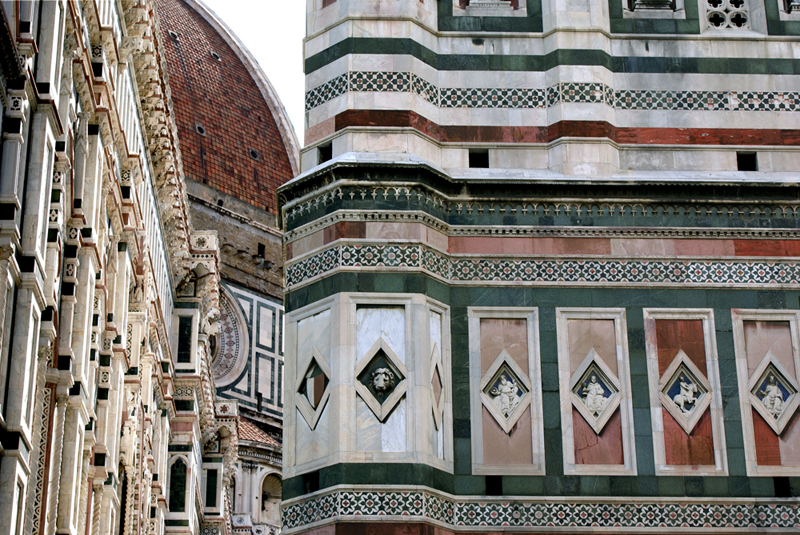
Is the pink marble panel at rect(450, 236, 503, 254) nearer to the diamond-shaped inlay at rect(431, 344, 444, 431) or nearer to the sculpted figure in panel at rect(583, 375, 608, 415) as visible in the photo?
the diamond-shaped inlay at rect(431, 344, 444, 431)

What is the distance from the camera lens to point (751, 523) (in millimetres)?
14188

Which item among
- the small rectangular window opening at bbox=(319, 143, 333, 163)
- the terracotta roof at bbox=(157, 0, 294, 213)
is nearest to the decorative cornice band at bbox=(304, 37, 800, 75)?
the small rectangular window opening at bbox=(319, 143, 333, 163)

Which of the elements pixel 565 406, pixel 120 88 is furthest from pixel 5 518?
pixel 120 88

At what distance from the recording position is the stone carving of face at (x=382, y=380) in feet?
46.7

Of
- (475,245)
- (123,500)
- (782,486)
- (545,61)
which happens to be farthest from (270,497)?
(782,486)

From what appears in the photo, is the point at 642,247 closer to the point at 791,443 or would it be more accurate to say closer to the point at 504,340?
the point at 504,340

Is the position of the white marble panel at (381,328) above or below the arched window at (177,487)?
below

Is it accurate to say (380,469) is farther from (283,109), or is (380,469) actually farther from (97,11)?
(283,109)

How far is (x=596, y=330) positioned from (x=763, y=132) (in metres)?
2.87

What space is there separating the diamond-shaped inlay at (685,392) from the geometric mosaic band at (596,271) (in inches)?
33.2

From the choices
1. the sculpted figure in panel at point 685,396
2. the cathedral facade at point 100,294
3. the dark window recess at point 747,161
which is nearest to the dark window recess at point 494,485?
the sculpted figure in panel at point 685,396

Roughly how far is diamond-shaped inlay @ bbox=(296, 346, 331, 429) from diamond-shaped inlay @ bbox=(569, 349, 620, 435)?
226 centimetres

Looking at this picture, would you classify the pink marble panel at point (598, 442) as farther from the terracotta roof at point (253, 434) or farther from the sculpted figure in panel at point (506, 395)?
the terracotta roof at point (253, 434)

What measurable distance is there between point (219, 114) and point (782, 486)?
183 feet
